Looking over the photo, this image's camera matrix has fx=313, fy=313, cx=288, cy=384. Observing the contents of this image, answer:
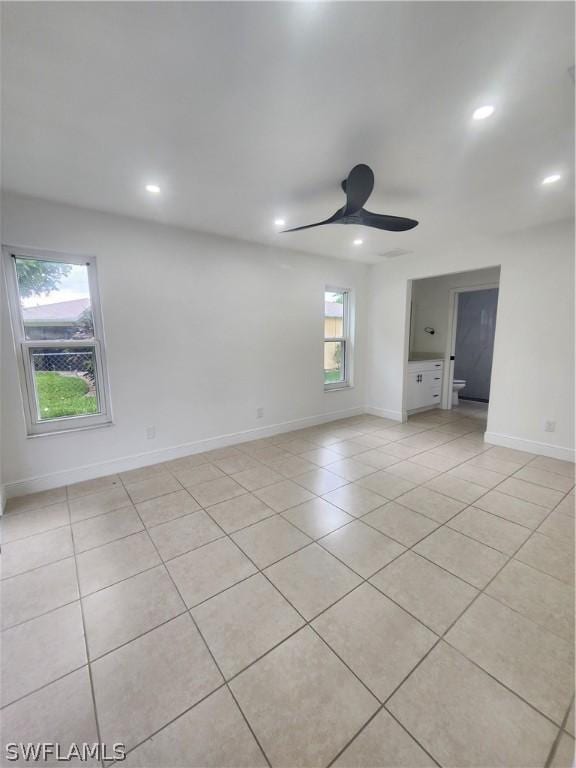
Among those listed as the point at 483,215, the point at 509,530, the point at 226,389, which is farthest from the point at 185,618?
the point at 483,215

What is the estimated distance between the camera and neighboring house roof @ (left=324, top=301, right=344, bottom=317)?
4730 millimetres

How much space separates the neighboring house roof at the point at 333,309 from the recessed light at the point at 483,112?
3039 millimetres

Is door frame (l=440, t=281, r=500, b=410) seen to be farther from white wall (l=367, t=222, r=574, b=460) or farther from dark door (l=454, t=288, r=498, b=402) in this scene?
dark door (l=454, t=288, r=498, b=402)

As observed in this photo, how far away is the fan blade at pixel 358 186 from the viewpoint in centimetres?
190

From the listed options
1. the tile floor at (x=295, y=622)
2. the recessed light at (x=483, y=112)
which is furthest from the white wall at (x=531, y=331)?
the recessed light at (x=483, y=112)

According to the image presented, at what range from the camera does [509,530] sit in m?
2.19

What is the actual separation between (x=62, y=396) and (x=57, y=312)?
2.48 ft

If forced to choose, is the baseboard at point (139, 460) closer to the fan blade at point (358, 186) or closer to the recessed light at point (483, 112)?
the fan blade at point (358, 186)

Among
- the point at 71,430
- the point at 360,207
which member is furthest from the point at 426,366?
the point at 71,430

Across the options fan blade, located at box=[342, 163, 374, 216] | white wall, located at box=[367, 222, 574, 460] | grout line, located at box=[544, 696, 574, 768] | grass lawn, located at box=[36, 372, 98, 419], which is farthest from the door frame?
grass lawn, located at box=[36, 372, 98, 419]

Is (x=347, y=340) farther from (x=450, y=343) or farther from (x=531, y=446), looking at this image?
(x=531, y=446)

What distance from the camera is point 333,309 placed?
191 inches

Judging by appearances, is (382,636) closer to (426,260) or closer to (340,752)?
(340,752)

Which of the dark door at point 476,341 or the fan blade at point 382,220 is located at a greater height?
the fan blade at point 382,220
